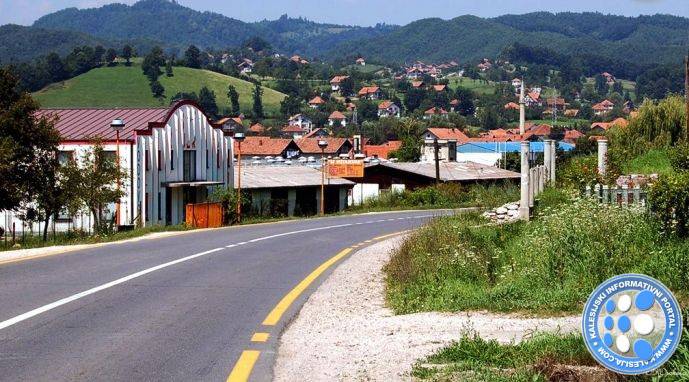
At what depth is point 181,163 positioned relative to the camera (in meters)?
49.0

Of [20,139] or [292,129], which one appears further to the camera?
[292,129]

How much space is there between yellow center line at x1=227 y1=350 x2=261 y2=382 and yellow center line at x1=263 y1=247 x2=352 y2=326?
1.92m

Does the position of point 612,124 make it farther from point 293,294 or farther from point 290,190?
point 293,294

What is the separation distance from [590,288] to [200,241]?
46.8 ft

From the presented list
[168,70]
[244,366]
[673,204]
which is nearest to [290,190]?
[673,204]

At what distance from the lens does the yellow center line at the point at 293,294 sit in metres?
12.6

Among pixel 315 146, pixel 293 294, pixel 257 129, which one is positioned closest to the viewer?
pixel 293 294

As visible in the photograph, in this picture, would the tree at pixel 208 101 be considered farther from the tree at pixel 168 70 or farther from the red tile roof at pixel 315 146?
the red tile roof at pixel 315 146

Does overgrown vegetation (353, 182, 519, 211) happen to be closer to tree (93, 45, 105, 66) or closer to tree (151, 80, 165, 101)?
tree (151, 80, 165, 101)

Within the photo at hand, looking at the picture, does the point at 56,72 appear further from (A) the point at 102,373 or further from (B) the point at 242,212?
(A) the point at 102,373

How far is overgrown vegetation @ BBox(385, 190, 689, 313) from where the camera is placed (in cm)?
1266

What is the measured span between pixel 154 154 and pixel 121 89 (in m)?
133

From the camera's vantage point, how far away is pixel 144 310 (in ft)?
42.3

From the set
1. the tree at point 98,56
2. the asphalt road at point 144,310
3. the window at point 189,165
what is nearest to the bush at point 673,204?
the asphalt road at point 144,310
